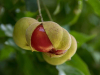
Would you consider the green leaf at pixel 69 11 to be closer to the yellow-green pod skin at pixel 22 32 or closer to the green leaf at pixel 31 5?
the green leaf at pixel 31 5

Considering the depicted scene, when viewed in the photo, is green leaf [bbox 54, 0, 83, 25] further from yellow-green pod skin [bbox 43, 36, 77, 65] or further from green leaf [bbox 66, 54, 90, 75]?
yellow-green pod skin [bbox 43, 36, 77, 65]

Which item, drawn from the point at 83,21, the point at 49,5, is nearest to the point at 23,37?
the point at 49,5

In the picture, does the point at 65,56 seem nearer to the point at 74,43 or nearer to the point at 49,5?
the point at 74,43

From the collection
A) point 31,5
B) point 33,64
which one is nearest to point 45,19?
point 31,5

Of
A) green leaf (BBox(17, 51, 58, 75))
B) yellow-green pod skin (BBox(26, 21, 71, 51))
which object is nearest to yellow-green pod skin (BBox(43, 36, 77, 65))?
yellow-green pod skin (BBox(26, 21, 71, 51))

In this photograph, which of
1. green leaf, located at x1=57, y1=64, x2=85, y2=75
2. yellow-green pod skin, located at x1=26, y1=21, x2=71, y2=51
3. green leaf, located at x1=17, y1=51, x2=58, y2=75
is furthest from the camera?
green leaf, located at x1=17, y1=51, x2=58, y2=75

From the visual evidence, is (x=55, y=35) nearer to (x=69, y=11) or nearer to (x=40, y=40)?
(x=40, y=40)

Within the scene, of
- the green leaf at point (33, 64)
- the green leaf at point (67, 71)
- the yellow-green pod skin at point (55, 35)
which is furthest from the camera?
the green leaf at point (33, 64)

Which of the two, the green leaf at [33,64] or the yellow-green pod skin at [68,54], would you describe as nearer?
the yellow-green pod skin at [68,54]

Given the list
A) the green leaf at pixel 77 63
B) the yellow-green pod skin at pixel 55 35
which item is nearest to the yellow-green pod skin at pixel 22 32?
the yellow-green pod skin at pixel 55 35
